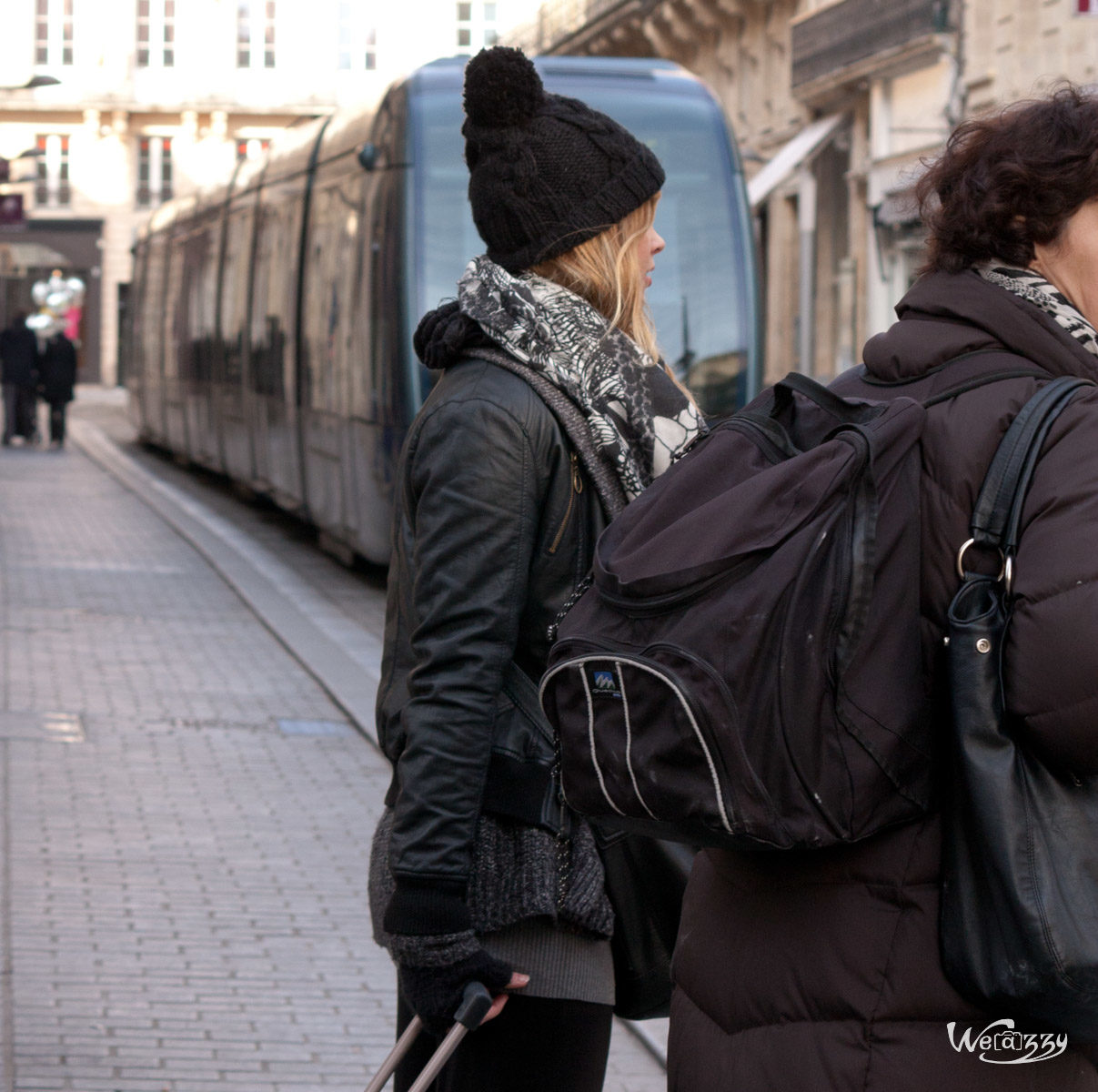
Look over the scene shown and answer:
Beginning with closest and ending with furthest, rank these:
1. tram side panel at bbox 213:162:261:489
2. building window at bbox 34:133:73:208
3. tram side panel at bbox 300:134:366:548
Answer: tram side panel at bbox 300:134:366:548 < tram side panel at bbox 213:162:261:489 < building window at bbox 34:133:73:208

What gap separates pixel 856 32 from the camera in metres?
24.0

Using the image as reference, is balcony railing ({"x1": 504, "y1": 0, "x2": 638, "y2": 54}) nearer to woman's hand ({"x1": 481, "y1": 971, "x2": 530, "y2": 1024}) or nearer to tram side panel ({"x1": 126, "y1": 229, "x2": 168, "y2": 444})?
tram side panel ({"x1": 126, "y1": 229, "x2": 168, "y2": 444})

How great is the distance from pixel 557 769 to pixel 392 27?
210 ft

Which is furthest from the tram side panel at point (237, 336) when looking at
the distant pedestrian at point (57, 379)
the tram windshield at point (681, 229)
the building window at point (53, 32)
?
the building window at point (53, 32)

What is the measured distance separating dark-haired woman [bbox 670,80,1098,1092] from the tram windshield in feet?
27.2

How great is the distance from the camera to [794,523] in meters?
1.79

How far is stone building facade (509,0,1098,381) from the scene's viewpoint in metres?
20.3

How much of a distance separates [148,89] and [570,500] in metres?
66.0

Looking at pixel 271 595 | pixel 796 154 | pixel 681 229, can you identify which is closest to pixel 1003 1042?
pixel 681 229

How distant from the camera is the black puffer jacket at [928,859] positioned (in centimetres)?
176

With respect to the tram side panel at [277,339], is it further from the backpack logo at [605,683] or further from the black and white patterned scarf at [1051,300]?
the backpack logo at [605,683]

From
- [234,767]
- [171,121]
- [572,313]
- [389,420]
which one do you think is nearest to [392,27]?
[171,121]

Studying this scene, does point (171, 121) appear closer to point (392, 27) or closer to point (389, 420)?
point (392, 27)

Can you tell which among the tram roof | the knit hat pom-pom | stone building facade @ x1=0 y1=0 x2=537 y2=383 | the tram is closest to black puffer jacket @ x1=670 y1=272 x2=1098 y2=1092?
the knit hat pom-pom
